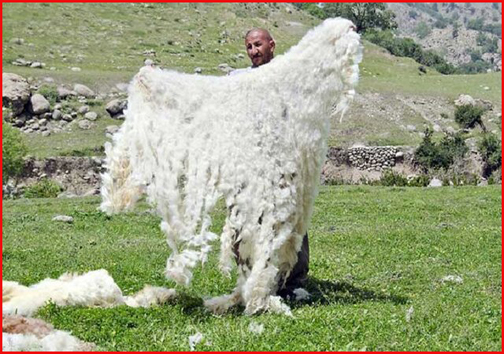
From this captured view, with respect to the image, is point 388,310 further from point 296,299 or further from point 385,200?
point 385,200

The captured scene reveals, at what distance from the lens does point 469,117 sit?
41438 millimetres

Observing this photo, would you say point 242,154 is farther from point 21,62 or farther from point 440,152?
point 21,62

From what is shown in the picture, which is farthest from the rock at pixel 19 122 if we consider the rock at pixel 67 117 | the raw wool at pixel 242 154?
the raw wool at pixel 242 154

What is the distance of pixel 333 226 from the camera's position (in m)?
13.5

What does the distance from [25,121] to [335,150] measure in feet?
48.9

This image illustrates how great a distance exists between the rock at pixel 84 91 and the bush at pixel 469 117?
19976 mm

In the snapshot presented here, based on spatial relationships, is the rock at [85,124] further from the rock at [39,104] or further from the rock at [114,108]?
the rock at [39,104]

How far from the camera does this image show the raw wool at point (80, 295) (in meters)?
6.23

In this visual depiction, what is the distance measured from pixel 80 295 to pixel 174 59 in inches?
1818

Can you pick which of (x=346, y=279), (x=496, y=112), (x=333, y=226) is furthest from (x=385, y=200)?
(x=496, y=112)

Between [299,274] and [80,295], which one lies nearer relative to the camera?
[80,295]

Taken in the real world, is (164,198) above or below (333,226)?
above

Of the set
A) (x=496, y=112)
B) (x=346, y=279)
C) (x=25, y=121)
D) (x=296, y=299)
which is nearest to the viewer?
(x=296, y=299)

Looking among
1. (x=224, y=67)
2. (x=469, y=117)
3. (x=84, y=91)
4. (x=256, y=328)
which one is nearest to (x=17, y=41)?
(x=84, y=91)
